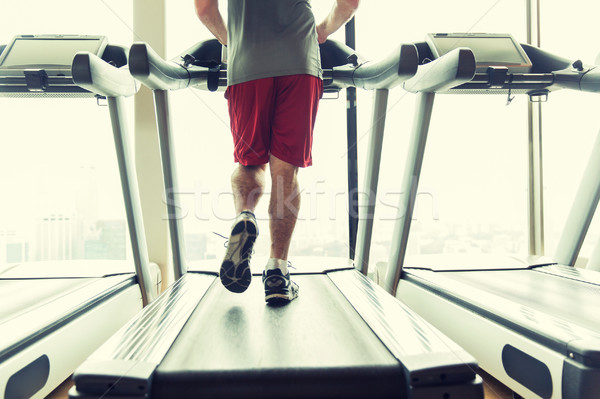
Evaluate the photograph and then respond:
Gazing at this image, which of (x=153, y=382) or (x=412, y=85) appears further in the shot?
(x=412, y=85)

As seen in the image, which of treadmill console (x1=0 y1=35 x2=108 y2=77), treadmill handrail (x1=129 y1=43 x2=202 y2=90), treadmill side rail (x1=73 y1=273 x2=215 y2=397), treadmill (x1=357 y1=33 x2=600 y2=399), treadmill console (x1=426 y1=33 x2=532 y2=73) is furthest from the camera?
treadmill console (x1=426 y1=33 x2=532 y2=73)

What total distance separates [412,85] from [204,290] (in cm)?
135

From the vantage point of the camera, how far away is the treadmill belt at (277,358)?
2.82ft

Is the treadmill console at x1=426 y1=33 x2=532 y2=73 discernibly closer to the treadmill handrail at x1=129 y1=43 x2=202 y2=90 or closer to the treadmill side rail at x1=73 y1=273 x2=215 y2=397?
the treadmill handrail at x1=129 y1=43 x2=202 y2=90

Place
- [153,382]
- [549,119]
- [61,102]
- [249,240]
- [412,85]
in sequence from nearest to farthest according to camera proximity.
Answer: [153,382] → [249,240] → [412,85] → [61,102] → [549,119]

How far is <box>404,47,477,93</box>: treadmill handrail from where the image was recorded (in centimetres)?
143

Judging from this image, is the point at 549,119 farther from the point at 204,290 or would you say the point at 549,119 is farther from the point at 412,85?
the point at 204,290

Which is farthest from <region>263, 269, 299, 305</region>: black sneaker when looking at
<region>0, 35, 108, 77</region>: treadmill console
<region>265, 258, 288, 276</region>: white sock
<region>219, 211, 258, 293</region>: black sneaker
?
<region>0, 35, 108, 77</region>: treadmill console

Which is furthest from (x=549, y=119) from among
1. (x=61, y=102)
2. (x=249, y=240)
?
(x=61, y=102)

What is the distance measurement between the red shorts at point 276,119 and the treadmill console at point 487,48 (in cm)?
97

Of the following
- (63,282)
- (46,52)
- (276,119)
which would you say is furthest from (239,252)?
(46,52)

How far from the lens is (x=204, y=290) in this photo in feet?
5.41

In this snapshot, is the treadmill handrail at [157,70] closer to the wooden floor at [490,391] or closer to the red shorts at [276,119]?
the red shorts at [276,119]

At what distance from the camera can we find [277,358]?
0.94 metres
